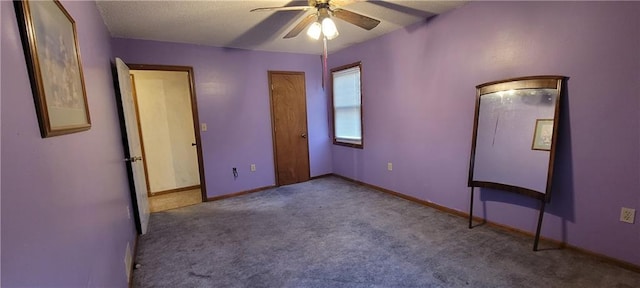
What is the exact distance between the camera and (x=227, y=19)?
2.78 metres

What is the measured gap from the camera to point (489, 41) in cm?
260

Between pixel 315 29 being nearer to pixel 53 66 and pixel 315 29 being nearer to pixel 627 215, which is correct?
pixel 53 66

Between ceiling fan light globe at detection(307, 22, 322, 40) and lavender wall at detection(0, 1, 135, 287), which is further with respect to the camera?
ceiling fan light globe at detection(307, 22, 322, 40)

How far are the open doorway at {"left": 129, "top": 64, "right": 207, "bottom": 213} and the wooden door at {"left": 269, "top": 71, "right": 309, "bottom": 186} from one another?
1.26m

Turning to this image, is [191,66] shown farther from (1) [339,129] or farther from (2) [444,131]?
(2) [444,131]

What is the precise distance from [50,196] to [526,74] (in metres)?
3.15

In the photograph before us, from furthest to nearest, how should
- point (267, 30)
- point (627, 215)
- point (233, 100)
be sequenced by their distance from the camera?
point (233, 100), point (267, 30), point (627, 215)

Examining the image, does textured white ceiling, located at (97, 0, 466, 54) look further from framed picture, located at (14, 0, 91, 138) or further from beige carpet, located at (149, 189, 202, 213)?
beige carpet, located at (149, 189, 202, 213)

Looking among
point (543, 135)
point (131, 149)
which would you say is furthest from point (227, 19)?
point (543, 135)

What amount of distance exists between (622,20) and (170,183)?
553 cm

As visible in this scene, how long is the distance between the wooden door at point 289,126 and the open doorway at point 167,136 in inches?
49.4

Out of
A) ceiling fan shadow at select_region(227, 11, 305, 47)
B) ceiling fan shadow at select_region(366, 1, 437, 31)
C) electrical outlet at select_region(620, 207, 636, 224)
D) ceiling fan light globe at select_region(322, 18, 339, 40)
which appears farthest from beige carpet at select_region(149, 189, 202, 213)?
electrical outlet at select_region(620, 207, 636, 224)

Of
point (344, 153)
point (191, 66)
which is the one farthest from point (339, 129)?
point (191, 66)

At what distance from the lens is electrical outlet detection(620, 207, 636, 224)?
1947 mm
